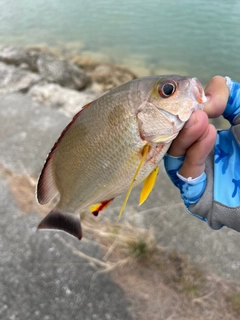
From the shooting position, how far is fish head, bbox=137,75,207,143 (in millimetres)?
1350

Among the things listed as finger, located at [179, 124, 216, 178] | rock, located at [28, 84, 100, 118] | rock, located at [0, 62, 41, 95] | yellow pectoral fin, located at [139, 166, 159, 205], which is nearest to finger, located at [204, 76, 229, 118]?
finger, located at [179, 124, 216, 178]

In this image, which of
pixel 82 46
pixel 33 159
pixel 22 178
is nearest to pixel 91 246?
pixel 22 178

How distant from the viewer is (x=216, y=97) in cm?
175

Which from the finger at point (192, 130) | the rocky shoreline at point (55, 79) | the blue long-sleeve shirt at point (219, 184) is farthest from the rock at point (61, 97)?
the finger at point (192, 130)

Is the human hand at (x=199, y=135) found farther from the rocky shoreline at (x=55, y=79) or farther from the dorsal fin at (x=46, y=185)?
the rocky shoreline at (x=55, y=79)

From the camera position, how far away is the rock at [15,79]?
570cm

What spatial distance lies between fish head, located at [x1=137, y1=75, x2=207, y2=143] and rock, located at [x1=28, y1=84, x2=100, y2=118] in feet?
12.4

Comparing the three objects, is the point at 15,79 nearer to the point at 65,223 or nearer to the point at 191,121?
the point at 65,223

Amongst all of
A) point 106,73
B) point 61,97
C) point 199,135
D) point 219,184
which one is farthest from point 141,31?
point 199,135

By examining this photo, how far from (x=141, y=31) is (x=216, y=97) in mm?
8488

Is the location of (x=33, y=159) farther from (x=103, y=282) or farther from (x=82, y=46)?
(x=82, y=46)

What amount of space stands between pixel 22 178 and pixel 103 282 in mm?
1539

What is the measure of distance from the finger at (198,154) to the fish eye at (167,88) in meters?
0.26

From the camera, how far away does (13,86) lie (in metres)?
5.75
